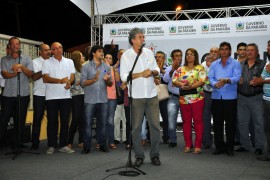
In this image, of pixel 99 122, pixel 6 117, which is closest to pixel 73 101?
pixel 99 122

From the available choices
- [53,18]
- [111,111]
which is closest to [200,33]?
[111,111]

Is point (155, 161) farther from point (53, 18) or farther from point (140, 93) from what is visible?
point (53, 18)

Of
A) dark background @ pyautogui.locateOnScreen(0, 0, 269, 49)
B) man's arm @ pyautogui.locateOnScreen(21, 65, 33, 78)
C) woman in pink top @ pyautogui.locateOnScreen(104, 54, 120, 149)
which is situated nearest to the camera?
man's arm @ pyautogui.locateOnScreen(21, 65, 33, 78)

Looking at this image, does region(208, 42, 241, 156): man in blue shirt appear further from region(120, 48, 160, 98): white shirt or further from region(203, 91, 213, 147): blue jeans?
region(120, 48, 160, 98): white shirt

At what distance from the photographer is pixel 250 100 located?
5547 millimetres

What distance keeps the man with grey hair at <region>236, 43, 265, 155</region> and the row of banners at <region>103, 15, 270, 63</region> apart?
2213 millimetres

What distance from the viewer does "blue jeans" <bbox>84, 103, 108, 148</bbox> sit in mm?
5445

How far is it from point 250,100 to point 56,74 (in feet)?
10.4

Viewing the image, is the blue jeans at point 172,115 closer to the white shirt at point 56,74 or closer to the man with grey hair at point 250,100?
the man with grey hair at point 250,100

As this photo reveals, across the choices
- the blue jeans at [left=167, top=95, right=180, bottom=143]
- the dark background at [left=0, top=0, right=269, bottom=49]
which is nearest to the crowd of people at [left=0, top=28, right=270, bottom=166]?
the blue jeans at [left=167, top=95, right=180, bottom=143]

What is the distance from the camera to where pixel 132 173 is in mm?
4102

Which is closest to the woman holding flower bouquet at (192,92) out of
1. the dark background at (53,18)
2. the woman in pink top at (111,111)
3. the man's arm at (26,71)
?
the woman in pink top at (111,111)

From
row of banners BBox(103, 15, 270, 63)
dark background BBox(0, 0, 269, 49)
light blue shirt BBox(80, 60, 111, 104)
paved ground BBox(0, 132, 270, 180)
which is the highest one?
dark background BBox(0, 0, 269, 49)

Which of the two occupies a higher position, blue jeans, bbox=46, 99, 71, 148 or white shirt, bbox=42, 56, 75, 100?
white shirt, bbox=42, 56, 75, 100
